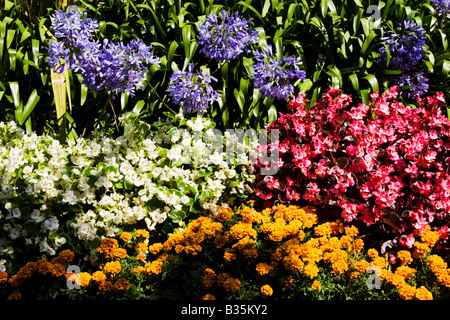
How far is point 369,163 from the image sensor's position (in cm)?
248

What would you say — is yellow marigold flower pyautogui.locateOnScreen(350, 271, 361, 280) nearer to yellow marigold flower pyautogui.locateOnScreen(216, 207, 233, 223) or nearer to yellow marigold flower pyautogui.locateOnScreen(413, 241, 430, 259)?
yellow marigold flower pyautogui.locateOnScreen(413, 241, 430, 259)

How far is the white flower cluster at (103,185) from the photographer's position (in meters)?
2.22

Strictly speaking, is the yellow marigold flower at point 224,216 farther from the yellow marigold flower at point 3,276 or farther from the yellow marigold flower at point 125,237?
the yellow marigold flower at point 3,276

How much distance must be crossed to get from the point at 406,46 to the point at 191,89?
175 centimetres

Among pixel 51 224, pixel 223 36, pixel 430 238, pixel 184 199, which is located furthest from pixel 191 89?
pixel 430 238

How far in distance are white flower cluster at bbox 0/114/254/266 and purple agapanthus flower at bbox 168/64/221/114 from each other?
0.36 feet

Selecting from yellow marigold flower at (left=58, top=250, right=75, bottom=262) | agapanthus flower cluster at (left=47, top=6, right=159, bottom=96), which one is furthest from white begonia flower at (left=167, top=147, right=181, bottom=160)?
yellow marigold flower at (left=58, top=250, right=75, bottom=262)

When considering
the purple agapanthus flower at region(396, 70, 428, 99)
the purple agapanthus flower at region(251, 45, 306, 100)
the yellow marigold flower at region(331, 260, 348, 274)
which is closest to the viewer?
the yellow marigold flower at region(331, 260, 348, 274)

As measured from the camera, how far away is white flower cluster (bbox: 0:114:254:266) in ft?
7.29

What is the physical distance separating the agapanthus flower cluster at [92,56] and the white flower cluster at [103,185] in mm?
304

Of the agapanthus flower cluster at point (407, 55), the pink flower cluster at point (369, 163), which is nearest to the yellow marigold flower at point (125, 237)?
the pink flower cluster at point (369, 163)

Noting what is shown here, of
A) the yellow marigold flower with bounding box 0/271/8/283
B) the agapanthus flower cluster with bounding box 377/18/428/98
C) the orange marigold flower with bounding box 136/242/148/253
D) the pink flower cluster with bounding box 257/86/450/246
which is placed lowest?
the yellow marigold flower with bounding box 0/271/8/283

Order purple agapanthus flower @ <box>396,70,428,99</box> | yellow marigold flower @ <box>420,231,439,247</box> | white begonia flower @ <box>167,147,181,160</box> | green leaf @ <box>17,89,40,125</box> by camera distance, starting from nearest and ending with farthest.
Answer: yellow marigold flower @ <box>420,231,439,247</box> → white begonia flower @ <box>167,147,181,160</box> → green leaf @ <box>17,89,40,125</box> → purple agapanthus flower @ <box>396,70,428,99</box>

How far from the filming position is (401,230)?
2.39m
